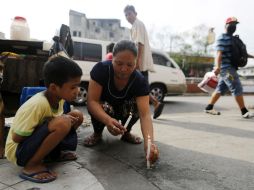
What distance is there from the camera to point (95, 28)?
44281mm

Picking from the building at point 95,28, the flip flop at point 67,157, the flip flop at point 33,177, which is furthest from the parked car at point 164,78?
the building at point 95,28

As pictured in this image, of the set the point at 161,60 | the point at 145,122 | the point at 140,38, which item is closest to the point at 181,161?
the point at 145,122

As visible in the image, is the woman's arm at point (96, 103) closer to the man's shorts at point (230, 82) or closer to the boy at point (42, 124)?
the boy at point (42, 124)

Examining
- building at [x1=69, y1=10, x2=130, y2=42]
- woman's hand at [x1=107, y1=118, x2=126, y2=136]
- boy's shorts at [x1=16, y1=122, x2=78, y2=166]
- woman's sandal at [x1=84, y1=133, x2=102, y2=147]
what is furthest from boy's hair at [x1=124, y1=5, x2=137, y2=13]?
building at [x1=69, y1=10, x2=130, y2=42]

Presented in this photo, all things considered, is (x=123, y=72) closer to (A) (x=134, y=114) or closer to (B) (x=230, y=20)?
(A) (x=134, y=114)

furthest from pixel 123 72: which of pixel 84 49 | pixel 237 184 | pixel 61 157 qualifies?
pixel 84 49

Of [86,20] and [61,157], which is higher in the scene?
[86,20]

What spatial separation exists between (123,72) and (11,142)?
106cm

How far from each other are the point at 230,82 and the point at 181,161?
2.87 m

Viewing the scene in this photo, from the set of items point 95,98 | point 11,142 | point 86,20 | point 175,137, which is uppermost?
point 86,20

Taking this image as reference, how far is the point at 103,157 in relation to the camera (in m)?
2.69

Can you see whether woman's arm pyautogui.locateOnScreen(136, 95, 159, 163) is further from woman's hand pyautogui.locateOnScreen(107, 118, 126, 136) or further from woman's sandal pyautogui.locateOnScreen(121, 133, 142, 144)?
woman's sandal pyautogui.locateOnScreen(121, 133, 142, 144)

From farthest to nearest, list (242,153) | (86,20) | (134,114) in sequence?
1. (86,20)
2. (134,114)
3. (242,153)

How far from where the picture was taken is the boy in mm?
2025
